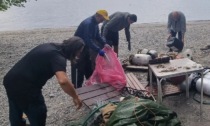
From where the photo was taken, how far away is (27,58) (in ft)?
10.9

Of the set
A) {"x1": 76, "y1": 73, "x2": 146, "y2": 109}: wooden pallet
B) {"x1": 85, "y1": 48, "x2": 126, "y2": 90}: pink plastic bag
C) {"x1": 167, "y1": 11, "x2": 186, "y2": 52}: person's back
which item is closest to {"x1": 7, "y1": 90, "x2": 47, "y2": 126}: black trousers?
{"x1": 76, "y1": 73, "x2": 146, "y2": 109}: wooden pallet

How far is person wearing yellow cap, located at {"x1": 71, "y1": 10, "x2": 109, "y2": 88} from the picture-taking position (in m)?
5.35

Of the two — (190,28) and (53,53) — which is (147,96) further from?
(190,28)

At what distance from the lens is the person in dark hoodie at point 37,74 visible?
321 cm

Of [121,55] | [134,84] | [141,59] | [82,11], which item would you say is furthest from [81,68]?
[82,11]

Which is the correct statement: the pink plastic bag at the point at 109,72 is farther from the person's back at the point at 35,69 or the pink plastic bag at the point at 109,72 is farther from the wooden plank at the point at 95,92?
the person's back at the point at 35,69

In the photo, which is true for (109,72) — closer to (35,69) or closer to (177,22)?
(35,69)

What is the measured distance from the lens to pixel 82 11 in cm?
1755

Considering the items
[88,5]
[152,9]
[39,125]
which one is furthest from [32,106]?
[88,5]

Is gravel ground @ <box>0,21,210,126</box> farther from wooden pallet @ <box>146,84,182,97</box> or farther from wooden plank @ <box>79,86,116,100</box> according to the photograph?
wooden plank @ <box>79,86,116,100</box>

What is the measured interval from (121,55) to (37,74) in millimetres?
5237

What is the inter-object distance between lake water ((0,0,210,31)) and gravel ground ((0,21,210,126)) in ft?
9.11

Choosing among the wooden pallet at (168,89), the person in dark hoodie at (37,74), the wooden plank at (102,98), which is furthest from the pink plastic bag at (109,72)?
the person in dark hoodie at (37,74)

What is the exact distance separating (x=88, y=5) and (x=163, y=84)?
14.2 meters
